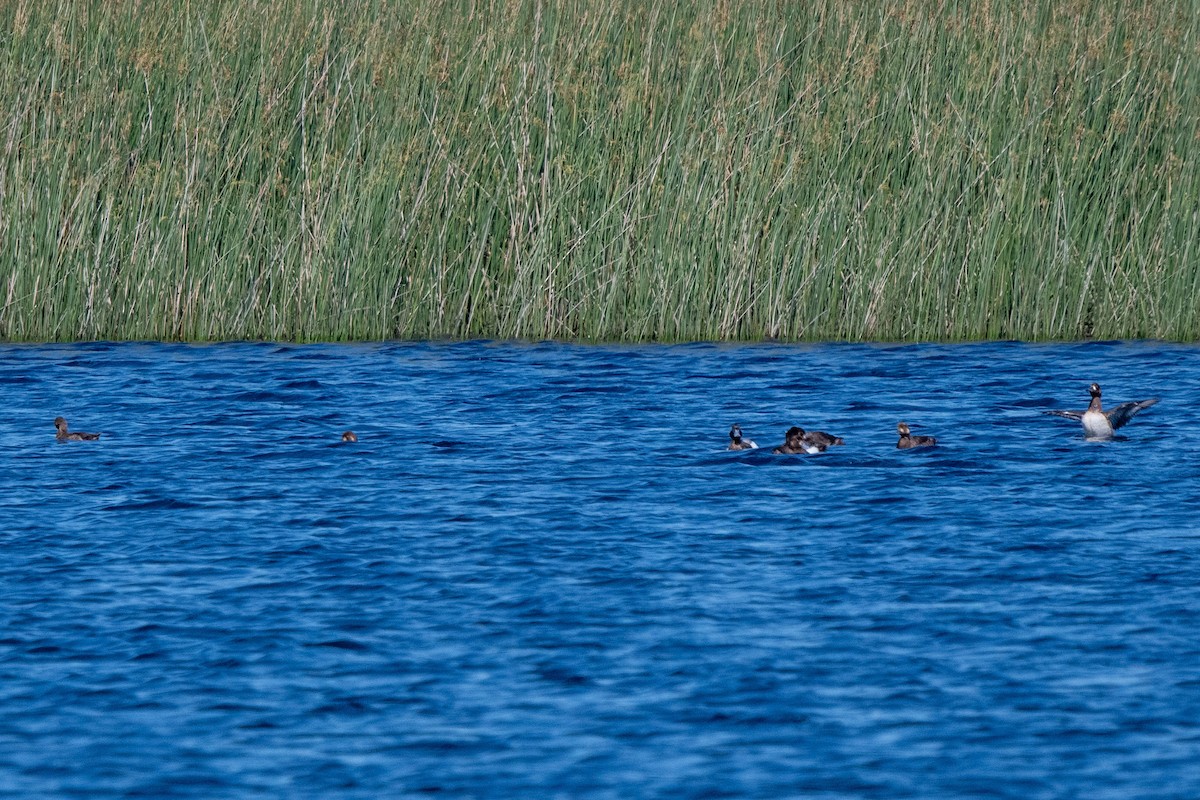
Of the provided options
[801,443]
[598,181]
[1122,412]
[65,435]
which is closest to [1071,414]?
[1122,412]

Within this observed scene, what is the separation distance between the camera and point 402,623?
290 inches

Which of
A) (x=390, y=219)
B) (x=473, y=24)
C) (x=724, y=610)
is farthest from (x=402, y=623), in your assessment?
(x=473, y=24)

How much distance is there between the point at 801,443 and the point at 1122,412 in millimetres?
2012

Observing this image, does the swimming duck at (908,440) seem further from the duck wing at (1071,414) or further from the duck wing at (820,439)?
the duck wing at (1071,414)

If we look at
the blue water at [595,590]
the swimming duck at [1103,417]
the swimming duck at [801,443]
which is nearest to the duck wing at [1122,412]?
the swimming duck at [1103,417]

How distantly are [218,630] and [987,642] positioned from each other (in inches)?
121

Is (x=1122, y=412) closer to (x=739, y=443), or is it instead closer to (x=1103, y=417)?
(x=1103, y=417)

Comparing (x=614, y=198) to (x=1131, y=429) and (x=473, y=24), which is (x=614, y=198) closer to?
(x=473, y=24)

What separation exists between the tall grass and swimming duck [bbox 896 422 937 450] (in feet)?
10.9

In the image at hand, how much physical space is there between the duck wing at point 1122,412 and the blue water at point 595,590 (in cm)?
19

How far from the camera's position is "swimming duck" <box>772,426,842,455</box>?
10703mm

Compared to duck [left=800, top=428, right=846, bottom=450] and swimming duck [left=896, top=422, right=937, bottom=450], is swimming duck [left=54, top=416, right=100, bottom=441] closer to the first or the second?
duck [left=800, top=428, right=846, bottom=450]

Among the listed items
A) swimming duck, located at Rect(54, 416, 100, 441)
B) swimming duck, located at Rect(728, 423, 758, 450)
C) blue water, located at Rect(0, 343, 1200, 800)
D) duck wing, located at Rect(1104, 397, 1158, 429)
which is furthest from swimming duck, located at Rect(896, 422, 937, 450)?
swimming duck, located at Rect(54, 416, 100, 441)

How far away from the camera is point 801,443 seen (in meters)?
10.8
